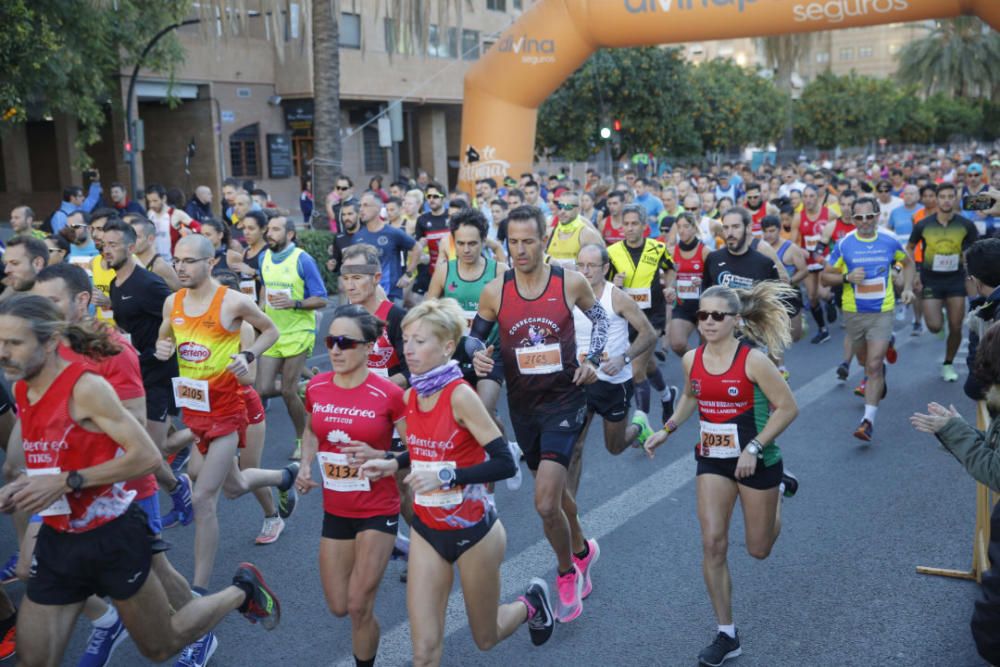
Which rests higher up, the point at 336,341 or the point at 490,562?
the point at 336,341

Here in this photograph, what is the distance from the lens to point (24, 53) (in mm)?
15781

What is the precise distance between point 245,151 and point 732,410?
3023 centimetres

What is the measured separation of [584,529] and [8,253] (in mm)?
3886

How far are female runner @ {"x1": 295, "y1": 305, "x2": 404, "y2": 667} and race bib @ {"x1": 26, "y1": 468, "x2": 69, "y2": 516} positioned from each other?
1022 mm

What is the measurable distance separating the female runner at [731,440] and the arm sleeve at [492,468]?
1.24 metres

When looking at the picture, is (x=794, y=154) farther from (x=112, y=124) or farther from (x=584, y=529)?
(x=584, y=529)

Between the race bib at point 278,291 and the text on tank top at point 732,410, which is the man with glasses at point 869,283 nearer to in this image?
the text on tank top at point 732,410

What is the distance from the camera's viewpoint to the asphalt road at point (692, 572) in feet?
15.5

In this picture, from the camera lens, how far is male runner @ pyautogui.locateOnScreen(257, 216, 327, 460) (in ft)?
25.9

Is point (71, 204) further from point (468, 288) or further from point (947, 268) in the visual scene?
point (947, 268)

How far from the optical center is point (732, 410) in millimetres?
4828

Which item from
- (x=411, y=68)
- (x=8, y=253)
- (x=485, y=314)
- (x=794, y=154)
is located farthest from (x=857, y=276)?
(x=794, y=154)

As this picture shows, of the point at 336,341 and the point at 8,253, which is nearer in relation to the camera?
the point at 336,341

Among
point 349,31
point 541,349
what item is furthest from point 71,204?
point 349,31
